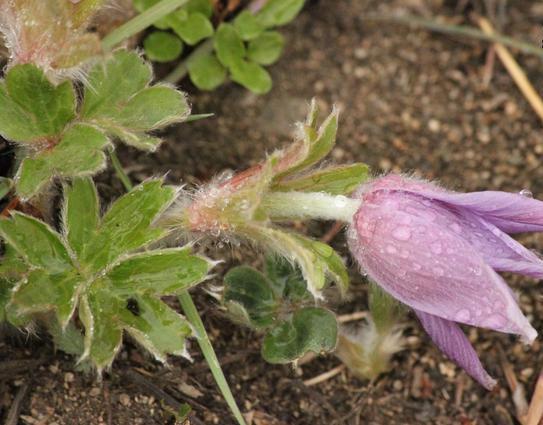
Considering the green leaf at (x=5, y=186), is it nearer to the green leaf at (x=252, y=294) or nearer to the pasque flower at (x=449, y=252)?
the green leaf at (x=252, y=294)

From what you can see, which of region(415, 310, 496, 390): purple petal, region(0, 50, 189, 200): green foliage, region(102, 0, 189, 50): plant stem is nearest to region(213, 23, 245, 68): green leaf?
region(102, 0, 189, 50): plant stem

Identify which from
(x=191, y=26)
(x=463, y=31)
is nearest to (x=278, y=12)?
(x=191, y=26)

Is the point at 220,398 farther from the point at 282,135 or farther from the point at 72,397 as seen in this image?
the point at 282,135

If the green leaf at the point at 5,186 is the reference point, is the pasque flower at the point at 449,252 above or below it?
below

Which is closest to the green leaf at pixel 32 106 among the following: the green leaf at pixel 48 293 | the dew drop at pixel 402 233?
the green leaf at pixel 48 293

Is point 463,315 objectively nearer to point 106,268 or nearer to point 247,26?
point 106,268

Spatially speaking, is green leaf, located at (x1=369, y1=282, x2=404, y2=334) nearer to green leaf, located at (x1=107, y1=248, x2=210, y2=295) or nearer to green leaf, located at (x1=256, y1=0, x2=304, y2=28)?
green leaf, located at (x1=107, y1=248, x2=210, y2=295)
